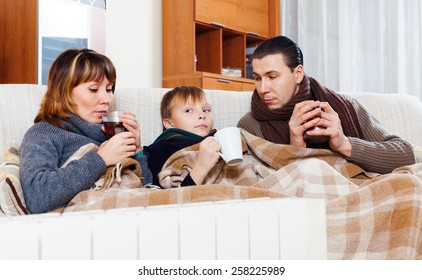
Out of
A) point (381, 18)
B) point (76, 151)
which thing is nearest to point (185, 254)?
point (76, 151)

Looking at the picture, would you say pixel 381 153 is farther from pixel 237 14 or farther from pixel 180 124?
pixel 237 14

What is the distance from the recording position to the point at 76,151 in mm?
1441

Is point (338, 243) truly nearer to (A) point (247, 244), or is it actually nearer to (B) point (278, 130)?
(A) point (247, 244)

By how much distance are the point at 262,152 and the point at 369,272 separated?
34.7 inches

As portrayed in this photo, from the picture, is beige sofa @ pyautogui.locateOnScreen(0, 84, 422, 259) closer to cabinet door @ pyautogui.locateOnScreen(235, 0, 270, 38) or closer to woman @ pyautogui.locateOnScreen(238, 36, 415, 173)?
woman @ pyautogui.locateOnScreen(238, 36, 415, 173)

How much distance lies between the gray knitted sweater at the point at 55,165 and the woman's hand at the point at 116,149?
0.04 meters

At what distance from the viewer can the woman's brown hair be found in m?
1.51

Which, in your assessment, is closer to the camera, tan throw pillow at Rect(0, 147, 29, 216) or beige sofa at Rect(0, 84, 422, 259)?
beige sofa at Rect(0, 84, 422, 259)

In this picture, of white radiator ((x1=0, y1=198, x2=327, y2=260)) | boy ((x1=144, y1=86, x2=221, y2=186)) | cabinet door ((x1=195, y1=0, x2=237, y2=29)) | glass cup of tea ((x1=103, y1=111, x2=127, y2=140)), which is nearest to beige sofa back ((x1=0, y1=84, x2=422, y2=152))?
boy ((x1=144, y1=86, x2=221, y2=186))

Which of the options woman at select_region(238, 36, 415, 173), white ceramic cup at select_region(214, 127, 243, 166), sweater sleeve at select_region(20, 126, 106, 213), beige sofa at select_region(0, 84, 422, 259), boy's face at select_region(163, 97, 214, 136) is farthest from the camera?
boy's face at select_region(163, 97, 214, 136)

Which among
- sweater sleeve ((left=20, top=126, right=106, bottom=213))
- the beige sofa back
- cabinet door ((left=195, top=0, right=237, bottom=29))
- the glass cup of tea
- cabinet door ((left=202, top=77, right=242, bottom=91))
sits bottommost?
sweater sleeve ((left=20, top=126, right=106, bottom=213))

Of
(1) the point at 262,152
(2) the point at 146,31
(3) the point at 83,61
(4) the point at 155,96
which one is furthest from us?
(2) the point at 146,31

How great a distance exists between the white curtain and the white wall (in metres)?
1.12

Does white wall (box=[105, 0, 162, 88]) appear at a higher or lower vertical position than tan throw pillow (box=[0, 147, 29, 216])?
higher
